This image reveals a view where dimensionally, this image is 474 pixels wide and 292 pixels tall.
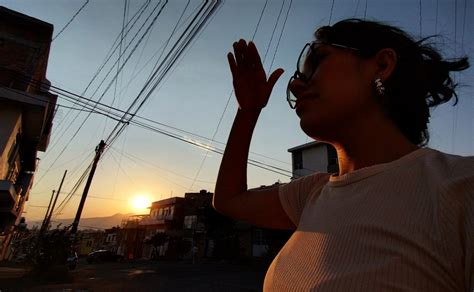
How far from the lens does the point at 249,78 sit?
64.5 inches

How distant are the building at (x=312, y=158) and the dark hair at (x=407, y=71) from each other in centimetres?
2352

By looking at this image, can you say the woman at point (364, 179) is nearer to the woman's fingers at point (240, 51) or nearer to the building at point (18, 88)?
the woman's fingers at point (240, 51)

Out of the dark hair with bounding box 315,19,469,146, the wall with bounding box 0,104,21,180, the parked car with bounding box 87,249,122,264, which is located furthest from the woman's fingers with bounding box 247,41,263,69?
the parked car with bounding box 87,249,122,264

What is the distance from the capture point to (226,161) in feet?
5.15

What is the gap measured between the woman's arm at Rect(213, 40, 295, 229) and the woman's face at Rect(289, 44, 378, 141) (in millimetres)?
359

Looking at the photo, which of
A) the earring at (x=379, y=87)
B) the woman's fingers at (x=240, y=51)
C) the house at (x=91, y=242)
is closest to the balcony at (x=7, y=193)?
the woman's fingers at (x=240, y=51)

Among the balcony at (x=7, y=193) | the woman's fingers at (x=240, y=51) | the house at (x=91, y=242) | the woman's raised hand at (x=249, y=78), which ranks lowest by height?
the house at (x=91, y=242)

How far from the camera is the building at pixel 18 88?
37.7 feet

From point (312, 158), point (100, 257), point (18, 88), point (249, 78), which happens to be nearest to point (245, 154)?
point (249, 78)

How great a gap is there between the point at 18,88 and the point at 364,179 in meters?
15.1

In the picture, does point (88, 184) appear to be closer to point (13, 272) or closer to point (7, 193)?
point (13, 272)

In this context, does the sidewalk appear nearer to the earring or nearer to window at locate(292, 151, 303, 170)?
the earring

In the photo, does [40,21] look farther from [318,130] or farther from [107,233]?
[107,233]

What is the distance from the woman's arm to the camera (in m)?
1.52
